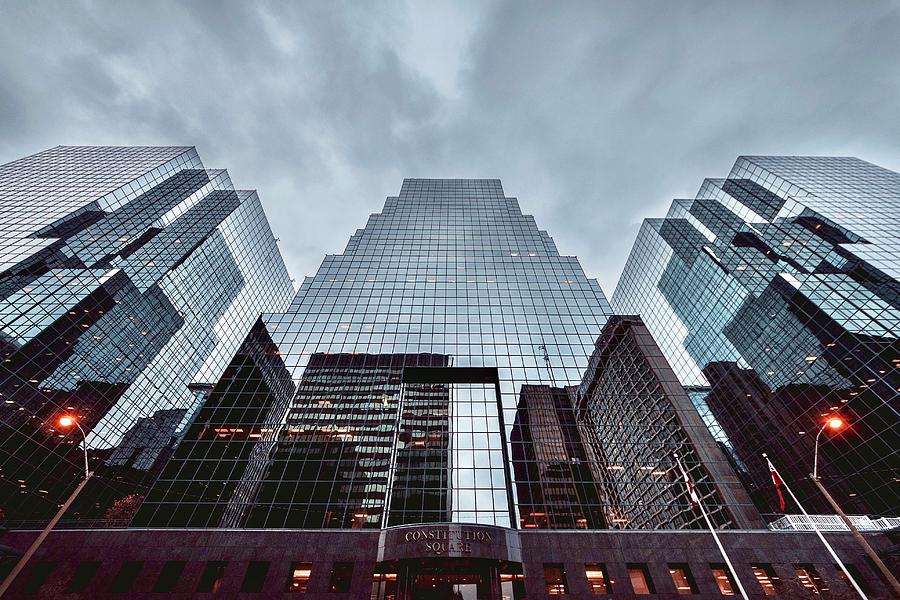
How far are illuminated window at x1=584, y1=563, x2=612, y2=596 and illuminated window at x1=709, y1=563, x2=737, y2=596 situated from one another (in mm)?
8019

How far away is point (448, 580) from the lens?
3191 centimetres

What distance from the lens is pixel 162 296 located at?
74.0 meters

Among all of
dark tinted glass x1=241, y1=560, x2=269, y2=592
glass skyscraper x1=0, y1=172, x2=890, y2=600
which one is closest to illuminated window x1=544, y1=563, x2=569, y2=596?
glass skyscraper x1=0, y1=172, x2=890, y2=600

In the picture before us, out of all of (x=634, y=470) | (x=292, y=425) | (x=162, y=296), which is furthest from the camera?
(x=162, y=296)

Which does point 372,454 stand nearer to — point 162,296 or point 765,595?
point 765,595

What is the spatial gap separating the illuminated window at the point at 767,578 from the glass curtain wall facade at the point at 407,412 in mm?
6384

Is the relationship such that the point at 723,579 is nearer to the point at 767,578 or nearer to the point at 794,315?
the point at 767,578

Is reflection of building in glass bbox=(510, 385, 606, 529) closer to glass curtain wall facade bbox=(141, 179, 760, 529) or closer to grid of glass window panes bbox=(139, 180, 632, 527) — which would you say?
glass curtain wall facade bbox=(141, 179, 760, 529)

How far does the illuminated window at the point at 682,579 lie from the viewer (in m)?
29.8

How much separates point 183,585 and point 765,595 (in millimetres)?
42477

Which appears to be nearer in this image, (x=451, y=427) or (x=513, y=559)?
(x=513, y=559)

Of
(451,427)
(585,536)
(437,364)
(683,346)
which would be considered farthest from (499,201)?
(585,536)

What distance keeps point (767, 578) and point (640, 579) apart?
30.7 feet

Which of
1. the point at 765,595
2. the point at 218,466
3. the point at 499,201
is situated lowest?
the point at 765,595
